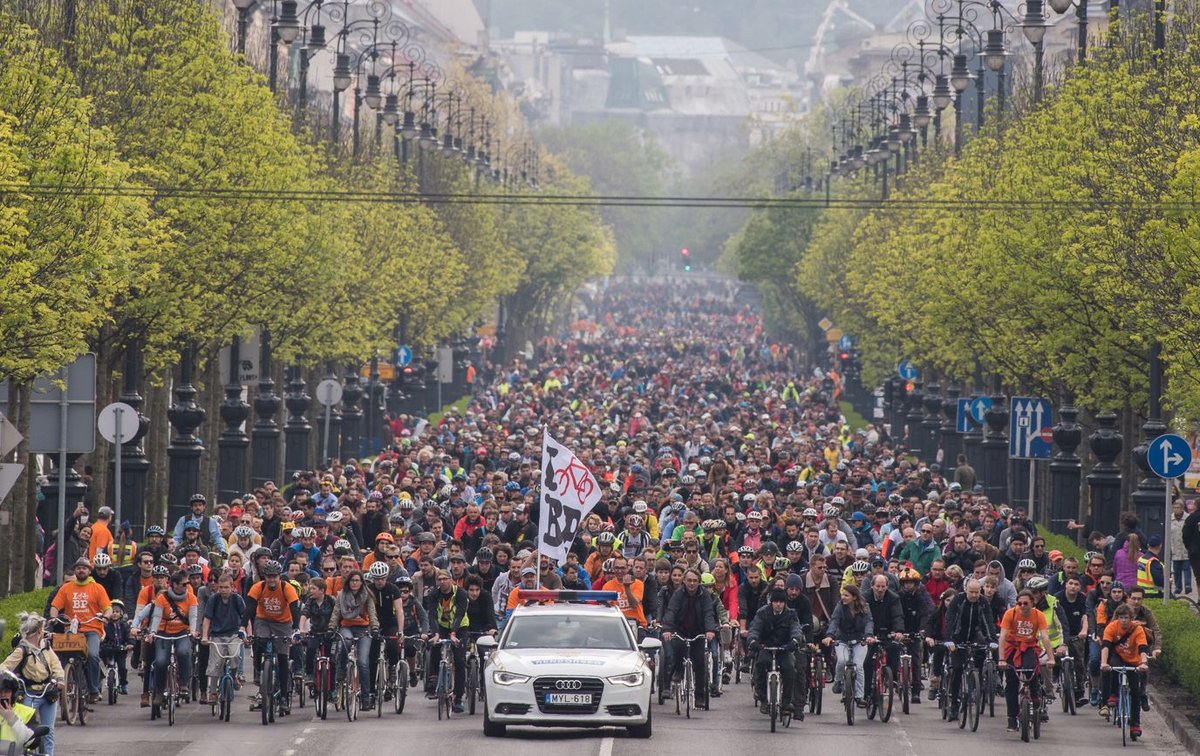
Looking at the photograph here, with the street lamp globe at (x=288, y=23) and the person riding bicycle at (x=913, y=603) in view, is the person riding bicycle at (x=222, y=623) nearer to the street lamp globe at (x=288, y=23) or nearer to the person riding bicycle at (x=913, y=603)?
the person riding bicycle at (x=913, y=603)

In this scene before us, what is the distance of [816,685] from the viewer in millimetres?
24422

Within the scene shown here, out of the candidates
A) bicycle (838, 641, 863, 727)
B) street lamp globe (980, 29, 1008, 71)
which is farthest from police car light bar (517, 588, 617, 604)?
street lamp globe (980, 29, 1008, 71)

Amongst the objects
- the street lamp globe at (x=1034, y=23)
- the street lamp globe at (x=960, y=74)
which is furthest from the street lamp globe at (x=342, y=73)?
the street lamp globe at (x=1034, y=23)

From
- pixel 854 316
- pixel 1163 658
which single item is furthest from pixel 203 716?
pixel 854 316

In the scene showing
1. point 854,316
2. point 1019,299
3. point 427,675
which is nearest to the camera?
point 427,675

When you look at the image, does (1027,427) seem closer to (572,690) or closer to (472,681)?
(472,681)

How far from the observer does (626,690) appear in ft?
69.9

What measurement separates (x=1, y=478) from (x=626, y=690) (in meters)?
7.29

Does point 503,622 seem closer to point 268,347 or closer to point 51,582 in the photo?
point 51,582

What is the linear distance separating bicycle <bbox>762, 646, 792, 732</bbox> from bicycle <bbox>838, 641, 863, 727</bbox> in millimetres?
518

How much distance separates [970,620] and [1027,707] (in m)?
1.43

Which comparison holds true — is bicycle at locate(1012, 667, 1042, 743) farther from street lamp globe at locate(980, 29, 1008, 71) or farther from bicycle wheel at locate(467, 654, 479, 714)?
street lamp globe at locate(980, 29, 1008, 71)

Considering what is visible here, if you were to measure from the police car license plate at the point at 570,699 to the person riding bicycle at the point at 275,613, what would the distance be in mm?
2837

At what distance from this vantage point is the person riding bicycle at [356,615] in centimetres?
2325
